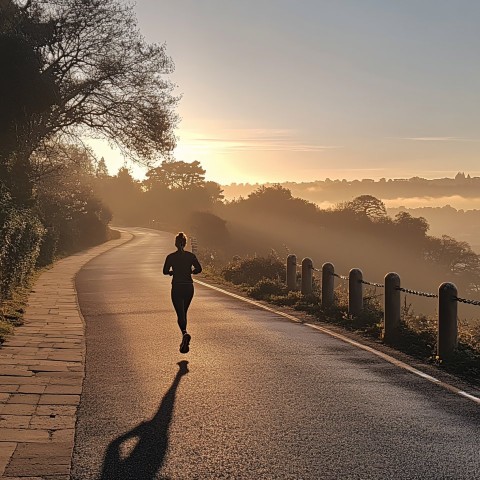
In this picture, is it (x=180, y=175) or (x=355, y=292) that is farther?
(x=180, y=175)

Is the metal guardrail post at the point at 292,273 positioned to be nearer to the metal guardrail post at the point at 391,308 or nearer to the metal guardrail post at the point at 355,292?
the metal guardrail post at the point at 355,292

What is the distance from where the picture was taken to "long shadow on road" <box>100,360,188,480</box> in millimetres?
4711

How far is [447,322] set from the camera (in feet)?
31.0

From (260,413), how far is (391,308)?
556cm

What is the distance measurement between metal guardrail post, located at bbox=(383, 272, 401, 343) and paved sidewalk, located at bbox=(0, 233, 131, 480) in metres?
5.14

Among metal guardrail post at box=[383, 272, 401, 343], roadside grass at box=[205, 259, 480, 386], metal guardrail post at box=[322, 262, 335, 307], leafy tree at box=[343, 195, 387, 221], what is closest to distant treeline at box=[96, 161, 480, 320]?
leafy tree at box=[343, 195, 387, 221]

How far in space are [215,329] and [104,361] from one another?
3412 millimetres

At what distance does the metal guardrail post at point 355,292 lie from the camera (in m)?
13.4

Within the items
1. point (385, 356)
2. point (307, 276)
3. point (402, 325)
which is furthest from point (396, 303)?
point (307, 276)

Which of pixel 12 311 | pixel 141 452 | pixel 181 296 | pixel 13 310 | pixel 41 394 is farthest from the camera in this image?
pixel 13 310

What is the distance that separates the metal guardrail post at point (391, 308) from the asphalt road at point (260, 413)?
0.94 meters

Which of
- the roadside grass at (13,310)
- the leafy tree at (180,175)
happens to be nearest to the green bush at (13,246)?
the roadside grass at (13,310)

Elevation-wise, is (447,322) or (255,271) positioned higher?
(447,322)

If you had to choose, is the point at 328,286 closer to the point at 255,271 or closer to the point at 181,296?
the point at 181,296
